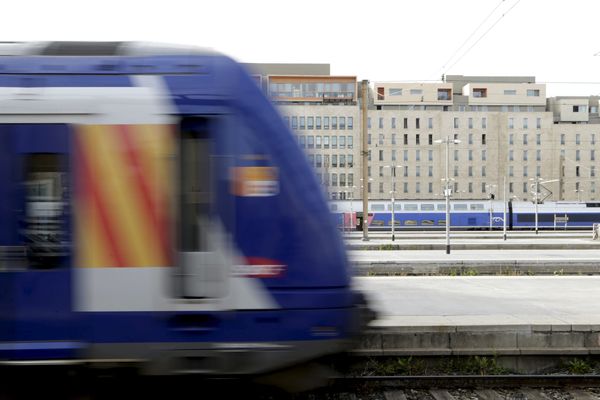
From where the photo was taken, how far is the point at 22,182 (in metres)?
3.89

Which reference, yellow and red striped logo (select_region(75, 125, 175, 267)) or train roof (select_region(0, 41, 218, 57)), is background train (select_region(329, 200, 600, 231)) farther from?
yellow and red striped logo (select_region(75, 125, 175, 267))

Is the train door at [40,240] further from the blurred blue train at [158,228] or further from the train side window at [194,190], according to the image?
the train side window at [194,190]

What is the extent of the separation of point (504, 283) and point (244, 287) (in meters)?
10.3

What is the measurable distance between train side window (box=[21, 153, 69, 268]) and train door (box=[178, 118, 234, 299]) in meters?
0.86

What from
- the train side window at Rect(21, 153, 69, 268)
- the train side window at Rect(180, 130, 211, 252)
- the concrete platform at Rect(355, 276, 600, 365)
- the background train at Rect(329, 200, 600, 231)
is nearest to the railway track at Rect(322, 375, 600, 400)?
the concrete platform at Rect(355, 276, 600, 365)

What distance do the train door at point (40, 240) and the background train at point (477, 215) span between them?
45623 mm

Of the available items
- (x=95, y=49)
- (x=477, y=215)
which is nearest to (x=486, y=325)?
(x=95, y=49)

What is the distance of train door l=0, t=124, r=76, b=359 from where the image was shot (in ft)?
12.6

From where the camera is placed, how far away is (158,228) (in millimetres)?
3873

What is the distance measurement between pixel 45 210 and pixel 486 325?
574 centimetres

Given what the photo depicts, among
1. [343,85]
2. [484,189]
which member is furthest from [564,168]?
[343,85]

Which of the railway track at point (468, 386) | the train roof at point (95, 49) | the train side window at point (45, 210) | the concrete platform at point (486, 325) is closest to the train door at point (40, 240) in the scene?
the train side window at point (45, 210)

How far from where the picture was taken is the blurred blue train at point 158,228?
3855mm

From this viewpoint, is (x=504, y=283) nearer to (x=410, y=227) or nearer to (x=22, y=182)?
(x=22, y=182)
